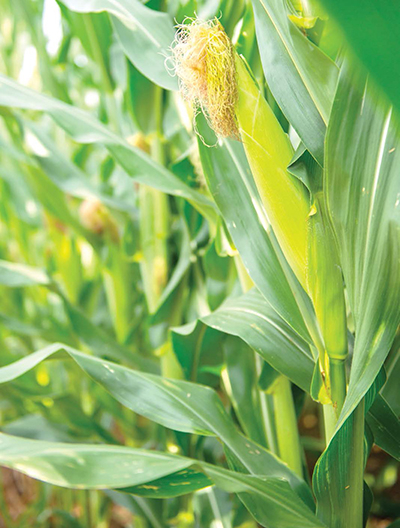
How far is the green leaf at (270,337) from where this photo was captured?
0.45 m

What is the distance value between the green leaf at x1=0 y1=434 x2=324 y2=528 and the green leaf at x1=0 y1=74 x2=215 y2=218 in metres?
0.30

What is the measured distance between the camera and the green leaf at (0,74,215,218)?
1.86 feet

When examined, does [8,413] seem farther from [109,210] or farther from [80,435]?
[109,210]

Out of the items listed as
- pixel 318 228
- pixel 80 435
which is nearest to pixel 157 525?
pixel 80 435

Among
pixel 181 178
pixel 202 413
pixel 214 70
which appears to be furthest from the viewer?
pixel 181 178

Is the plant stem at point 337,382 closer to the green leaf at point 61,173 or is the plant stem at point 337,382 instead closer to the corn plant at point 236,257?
the corn plant at point 236,257

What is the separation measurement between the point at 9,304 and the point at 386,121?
0.87 metres

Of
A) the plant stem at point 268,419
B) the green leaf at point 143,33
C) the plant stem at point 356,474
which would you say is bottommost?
the plant stem at point 268,419

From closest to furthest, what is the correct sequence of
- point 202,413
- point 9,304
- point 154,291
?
point 202,413
point 154,291
point 9,304

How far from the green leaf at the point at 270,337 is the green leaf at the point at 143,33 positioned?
10.0 inches

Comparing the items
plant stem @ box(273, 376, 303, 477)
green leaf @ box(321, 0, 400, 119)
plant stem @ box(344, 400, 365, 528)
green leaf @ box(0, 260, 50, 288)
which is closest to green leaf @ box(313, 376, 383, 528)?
plant stem @ box(344, 400, 365, 528)

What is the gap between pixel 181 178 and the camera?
0.65 m

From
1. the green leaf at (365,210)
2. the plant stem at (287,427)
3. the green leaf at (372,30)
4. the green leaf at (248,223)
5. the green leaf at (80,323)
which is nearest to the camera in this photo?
the green leaf at (372,30)

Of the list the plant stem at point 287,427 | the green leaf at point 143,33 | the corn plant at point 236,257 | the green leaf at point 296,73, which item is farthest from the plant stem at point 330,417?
the green leaf at point 143,33
